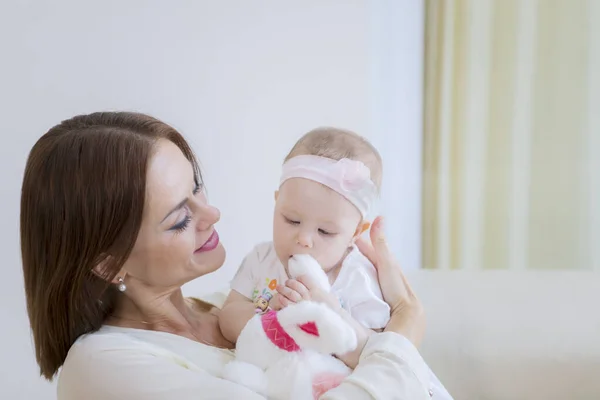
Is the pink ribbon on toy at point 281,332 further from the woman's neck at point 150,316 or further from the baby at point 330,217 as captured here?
the woman's neck at point 150,316

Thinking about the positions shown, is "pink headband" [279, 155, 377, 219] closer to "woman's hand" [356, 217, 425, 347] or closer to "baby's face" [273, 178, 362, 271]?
"baby's face" [273, 178, 362, 271]

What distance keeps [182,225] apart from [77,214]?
0.23 meters

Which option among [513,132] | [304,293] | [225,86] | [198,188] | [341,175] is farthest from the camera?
[513,132]

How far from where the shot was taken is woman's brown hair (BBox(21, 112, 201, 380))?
54.9 inches

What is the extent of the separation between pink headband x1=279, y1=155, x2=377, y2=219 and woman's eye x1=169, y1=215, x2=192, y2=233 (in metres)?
0.25

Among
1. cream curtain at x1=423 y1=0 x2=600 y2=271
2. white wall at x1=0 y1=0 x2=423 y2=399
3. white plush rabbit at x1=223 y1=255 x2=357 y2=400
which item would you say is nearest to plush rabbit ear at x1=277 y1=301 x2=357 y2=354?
white plush rabbit at x1=223 y1=255 x2=357 y2=400

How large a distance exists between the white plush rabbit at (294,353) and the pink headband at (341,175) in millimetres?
295

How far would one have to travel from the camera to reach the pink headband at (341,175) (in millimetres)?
1542

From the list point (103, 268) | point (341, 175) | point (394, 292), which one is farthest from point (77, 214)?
point (394, 292)

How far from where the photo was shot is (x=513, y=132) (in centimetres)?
359

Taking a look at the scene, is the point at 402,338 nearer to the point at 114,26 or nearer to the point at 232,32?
the point at 114,26

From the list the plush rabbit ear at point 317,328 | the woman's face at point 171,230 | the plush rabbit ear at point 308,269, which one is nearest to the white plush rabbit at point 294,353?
the plush rabbit ear at point 317,328

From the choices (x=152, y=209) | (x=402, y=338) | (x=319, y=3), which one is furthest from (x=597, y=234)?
(x=152, y=209)

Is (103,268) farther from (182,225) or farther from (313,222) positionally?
(313,222)
